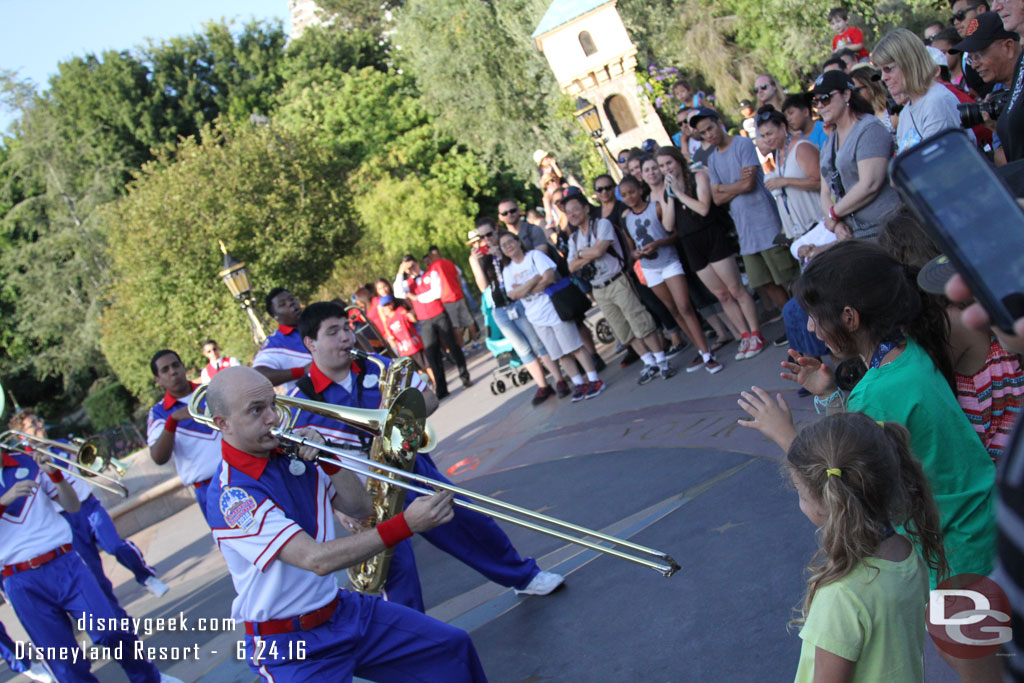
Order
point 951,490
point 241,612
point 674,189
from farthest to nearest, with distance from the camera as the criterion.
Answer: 1. point 674,189
2. point 241,612
3. point 951,490

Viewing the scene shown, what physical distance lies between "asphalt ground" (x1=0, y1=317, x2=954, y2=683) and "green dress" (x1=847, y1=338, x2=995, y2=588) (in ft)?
2.88

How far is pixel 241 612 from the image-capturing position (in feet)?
11.4

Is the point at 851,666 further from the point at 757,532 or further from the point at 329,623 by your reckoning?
the point at 757,532

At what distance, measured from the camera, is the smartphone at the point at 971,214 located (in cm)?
123

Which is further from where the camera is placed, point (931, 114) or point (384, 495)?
point (931, 114)

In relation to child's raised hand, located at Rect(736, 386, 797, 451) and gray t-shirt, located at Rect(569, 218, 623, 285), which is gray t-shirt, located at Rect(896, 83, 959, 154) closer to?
child's raised hand, located at Rect(736, 386, 797, 451)

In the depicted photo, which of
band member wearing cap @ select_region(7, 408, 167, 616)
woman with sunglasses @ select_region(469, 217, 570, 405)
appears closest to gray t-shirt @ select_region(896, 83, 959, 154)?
woman with sunglasses @ select_region(469, 217, 570, 405)

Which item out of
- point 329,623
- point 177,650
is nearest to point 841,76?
point 329,623

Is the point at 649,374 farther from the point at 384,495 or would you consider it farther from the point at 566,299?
the point at 384,495

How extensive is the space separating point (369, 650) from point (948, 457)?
2231 millimetres

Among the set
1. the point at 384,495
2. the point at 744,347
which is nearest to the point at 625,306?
the point at 744,347

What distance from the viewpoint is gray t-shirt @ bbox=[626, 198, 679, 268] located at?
834 cm

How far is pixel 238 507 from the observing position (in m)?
3.41

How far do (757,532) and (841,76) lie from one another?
288 centimetres
